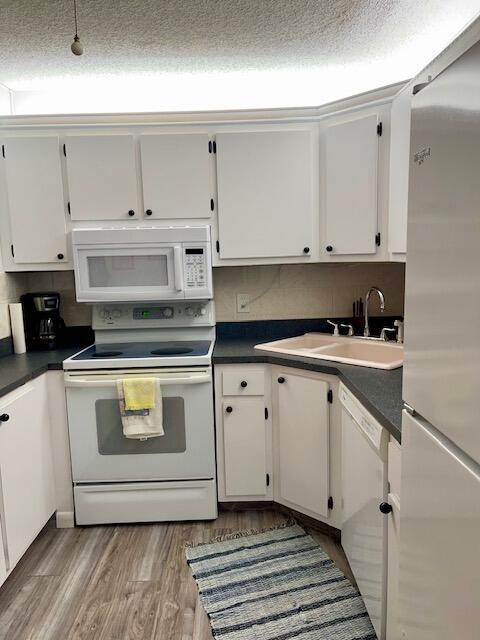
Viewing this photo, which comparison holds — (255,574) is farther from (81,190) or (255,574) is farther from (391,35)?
(391,35)

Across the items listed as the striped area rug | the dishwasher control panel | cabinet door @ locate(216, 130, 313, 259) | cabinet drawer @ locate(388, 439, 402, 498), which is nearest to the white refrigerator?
cabinet drawer @ locate(388, 439, 402, 498)

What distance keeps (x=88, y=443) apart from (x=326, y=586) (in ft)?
4.45

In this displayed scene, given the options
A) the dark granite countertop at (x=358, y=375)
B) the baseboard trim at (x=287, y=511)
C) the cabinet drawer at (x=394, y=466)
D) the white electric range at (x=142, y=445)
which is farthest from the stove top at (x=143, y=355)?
the cabinet drawer at (x=394, y=466)

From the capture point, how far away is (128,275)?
2533mm

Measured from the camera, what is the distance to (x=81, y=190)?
2541 millimetres

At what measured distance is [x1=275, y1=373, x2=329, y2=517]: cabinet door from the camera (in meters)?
2.21

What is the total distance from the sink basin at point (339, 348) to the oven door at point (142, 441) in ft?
1.60

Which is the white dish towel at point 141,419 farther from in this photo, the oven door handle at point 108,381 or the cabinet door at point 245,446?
the cabinet door at point 245,446

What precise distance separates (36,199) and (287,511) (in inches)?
88.7

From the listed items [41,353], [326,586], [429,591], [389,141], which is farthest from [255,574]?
[389,141]

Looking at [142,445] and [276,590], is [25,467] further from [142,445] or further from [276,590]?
[276,590]

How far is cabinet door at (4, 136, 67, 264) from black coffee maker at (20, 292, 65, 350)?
0.77 feet

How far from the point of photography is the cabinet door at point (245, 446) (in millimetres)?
2432

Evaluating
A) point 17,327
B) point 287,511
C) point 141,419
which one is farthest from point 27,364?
point 287,511
